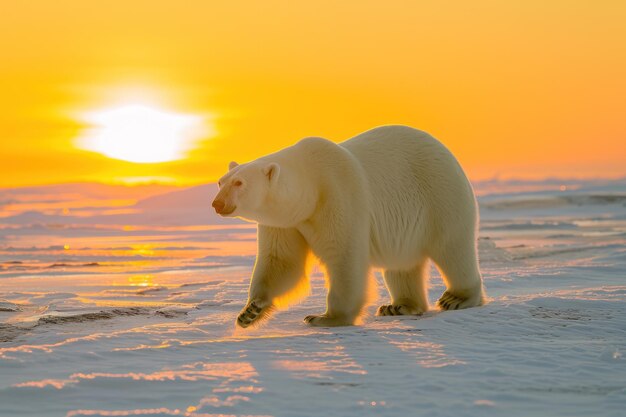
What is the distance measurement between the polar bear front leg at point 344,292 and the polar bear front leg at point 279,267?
0.99 ft

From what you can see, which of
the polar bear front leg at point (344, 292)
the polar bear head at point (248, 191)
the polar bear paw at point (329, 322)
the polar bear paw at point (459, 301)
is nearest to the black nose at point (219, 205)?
the polar bear head at point (248, 191)

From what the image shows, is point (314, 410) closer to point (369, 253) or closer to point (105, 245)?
point (369, 253)

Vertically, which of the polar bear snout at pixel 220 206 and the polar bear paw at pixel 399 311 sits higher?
the polar bear snout at pixel 220 206

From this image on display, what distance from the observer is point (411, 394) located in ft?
9.93

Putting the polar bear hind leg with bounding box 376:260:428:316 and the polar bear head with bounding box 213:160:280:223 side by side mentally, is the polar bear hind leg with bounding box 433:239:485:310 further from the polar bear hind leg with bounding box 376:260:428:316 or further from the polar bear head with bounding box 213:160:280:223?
the polar bear head with bounding box 213:160:280:223

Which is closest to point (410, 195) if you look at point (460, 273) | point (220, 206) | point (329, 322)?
point (460, 273)

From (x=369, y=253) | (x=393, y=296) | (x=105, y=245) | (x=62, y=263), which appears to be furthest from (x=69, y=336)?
(x=105, y=245)

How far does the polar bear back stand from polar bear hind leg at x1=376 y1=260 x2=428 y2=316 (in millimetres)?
176

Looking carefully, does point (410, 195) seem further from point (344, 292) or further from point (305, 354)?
point (305, 354)

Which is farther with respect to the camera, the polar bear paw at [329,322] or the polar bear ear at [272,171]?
the polar bear paw at [329,322]

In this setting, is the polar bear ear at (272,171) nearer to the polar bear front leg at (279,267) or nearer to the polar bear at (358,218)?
the polar bear at (358,218)

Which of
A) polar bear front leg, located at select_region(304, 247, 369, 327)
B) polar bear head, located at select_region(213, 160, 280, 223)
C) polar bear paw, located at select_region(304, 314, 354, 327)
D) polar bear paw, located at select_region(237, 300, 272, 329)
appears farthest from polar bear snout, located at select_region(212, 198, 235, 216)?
polar bear paw, located at select_region(304, 314, 354, 327)

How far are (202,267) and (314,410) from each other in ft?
24.5

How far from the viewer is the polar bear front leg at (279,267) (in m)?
5.17
